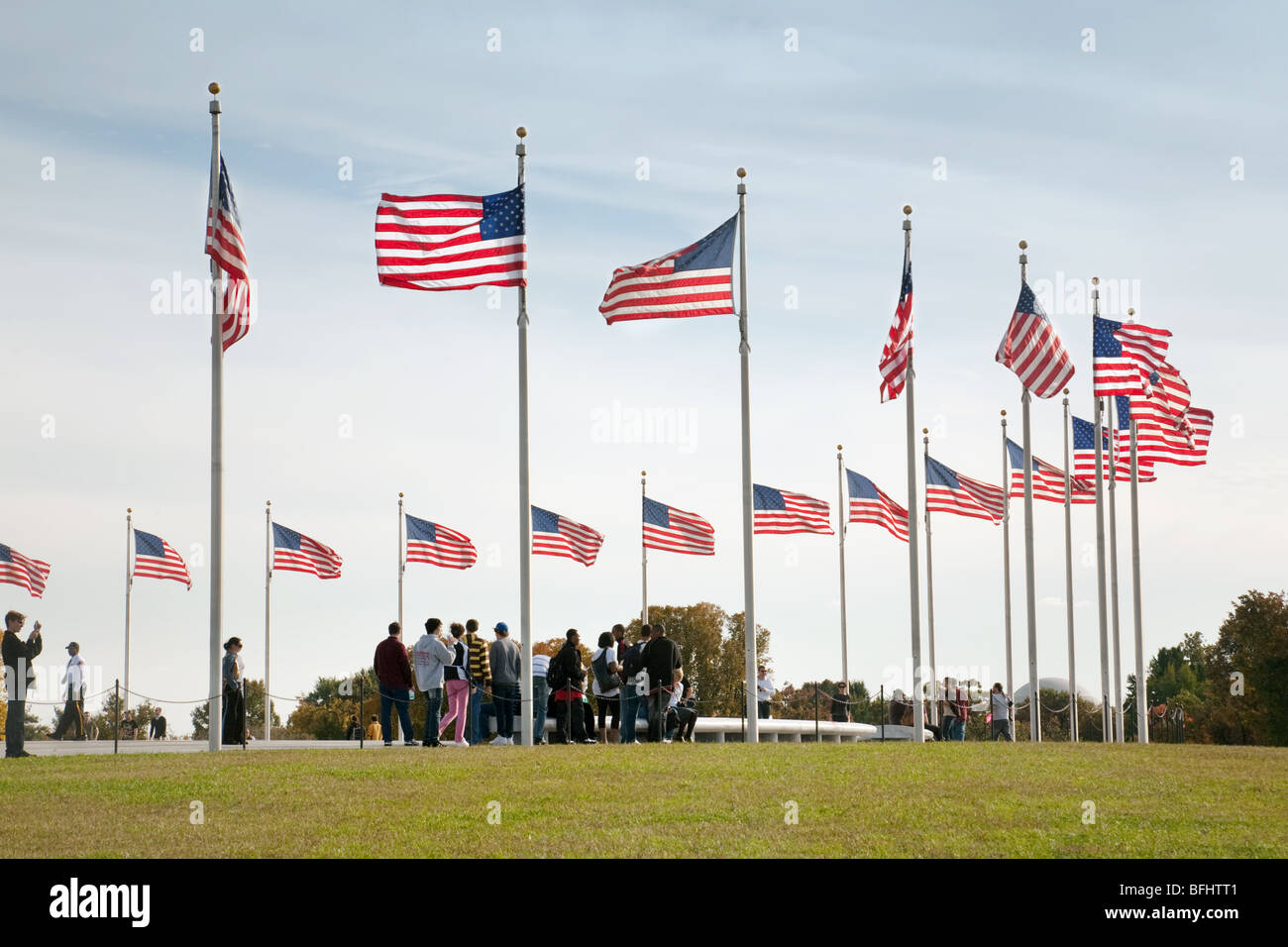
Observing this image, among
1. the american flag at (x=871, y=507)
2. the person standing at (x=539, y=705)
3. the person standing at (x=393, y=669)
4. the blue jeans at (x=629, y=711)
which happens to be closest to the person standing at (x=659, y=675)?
the blue jeans at (x=629, y=711)

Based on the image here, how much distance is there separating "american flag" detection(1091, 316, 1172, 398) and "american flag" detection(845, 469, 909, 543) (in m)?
6.67

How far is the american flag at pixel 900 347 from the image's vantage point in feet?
98.5

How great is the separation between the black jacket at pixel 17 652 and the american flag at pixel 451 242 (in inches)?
300

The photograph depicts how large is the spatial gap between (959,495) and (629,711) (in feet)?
55.5

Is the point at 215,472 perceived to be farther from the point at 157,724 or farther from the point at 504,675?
the point at 157,724

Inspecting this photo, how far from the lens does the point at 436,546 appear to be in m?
40.7

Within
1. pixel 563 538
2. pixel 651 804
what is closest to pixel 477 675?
pixel 651 804

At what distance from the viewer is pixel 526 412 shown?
2647 cm

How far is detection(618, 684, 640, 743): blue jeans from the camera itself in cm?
2483

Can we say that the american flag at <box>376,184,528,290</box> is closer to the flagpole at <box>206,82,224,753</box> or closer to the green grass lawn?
the flagpole at <box>206,82,224,753</box>

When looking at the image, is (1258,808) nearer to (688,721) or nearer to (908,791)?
(908,791)

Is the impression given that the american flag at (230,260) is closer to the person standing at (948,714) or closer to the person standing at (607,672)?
the person standing at (607,672)
